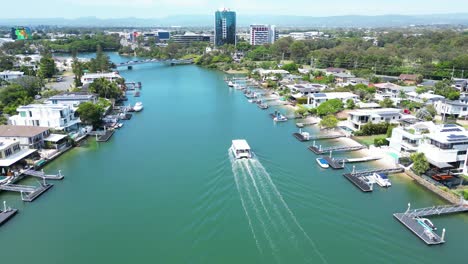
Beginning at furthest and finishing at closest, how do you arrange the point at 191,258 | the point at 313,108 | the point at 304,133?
1. the point at 313,108
2. the point at 304,133
3. the point at 191,258

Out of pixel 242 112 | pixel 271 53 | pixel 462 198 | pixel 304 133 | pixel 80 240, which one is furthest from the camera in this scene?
pixel 271 53

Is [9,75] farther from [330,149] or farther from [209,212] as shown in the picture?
[330,149]

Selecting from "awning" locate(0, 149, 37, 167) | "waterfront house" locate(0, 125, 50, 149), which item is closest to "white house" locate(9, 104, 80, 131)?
"waterfront house" locate(0, 125, 50, 149)

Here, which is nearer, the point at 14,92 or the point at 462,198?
the point at 462,198

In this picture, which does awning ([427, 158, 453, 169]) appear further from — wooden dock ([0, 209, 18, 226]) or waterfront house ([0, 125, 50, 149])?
waterfront house ([0, 125, 50, 149])

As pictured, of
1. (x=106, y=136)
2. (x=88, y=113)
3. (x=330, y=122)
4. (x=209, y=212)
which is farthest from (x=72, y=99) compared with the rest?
(x=330, y=122)

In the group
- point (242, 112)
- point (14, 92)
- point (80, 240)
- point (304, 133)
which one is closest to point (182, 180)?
point (80, 240)

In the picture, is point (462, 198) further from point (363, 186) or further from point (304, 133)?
point (304, 133)
